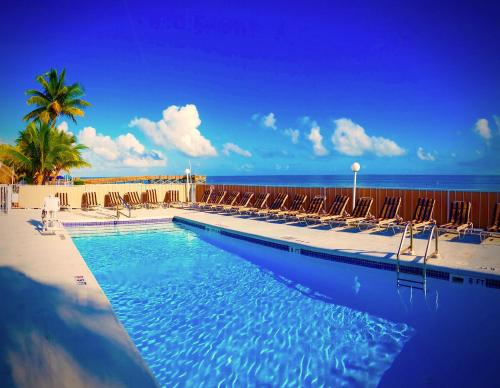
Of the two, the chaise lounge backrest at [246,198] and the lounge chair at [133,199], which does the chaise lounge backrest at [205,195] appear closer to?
the chaise lounge backrest at [246,198]

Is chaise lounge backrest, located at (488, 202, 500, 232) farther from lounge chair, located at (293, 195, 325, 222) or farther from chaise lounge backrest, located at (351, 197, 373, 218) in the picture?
lounge chair, located at (293, 195, 325, 222)

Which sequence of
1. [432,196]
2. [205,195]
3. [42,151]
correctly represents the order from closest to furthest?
[432,196]
[205,195]
[42,151]

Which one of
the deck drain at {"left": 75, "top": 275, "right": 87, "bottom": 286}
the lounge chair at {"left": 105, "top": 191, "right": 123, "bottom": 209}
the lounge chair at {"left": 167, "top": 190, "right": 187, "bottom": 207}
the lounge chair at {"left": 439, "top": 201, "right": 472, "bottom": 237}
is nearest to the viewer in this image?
the deck drain at {"left": 75, "top": 275, "right": 87, "bottom": 286}

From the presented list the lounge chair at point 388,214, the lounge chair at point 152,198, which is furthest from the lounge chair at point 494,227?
the lounge chair at point 152,198

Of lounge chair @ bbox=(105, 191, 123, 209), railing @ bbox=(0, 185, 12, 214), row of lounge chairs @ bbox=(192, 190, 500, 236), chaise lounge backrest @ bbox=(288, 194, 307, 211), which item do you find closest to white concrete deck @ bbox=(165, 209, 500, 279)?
row of lounge chairs @ bbox=(192, 190, 500, 236)

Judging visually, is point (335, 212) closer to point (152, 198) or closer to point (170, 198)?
point (170, 198)

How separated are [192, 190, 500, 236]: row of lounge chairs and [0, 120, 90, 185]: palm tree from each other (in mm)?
8079

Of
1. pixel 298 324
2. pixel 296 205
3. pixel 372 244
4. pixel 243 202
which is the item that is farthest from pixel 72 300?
pixel 243 202

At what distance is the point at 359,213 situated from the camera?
31.8 ft

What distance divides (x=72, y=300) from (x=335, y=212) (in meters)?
7.48

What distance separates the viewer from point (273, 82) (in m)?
43.1

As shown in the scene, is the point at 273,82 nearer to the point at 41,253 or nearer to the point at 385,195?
the point at 385,195

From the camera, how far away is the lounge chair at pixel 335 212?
965cm

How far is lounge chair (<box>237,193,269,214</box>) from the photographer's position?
12.2m
